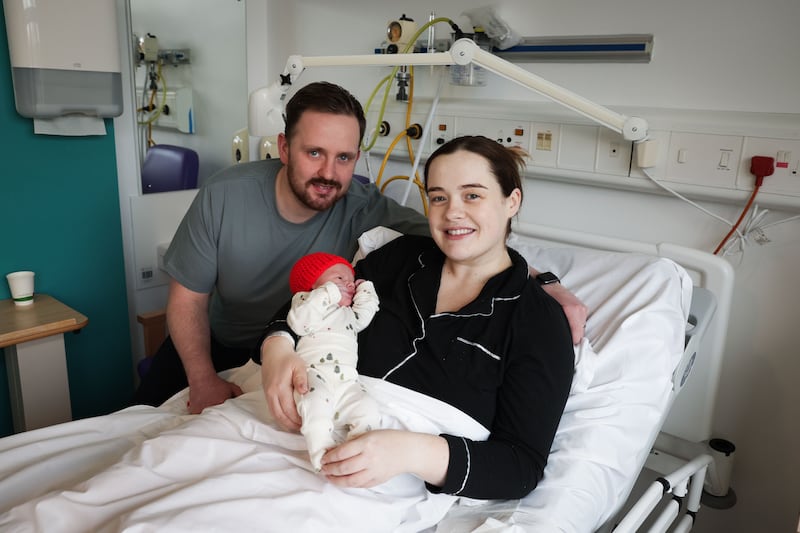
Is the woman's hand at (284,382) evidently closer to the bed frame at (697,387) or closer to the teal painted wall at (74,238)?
the bed frame at (697,387)

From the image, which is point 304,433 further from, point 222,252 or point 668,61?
point 668,61

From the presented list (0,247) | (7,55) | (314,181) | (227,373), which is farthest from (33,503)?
(7,55)

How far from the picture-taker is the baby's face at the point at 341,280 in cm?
144

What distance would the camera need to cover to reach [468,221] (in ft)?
4.48

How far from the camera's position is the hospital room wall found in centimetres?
168

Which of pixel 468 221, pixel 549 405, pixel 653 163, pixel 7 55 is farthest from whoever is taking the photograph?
pixel 7 55

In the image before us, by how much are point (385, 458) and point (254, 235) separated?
40.1 inches

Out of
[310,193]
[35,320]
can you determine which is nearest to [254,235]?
[310,193]

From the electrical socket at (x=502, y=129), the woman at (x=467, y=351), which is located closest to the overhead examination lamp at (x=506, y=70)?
the woman at (x=467, y=351)

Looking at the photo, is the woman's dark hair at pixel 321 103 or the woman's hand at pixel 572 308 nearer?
the woman's hand at pixel 572 308

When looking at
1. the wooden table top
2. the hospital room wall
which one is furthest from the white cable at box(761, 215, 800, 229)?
the wooden table top

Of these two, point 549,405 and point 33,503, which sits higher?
point 549,405

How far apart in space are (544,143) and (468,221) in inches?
30.8

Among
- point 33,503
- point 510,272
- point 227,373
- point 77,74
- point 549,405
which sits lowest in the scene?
point 227,373
